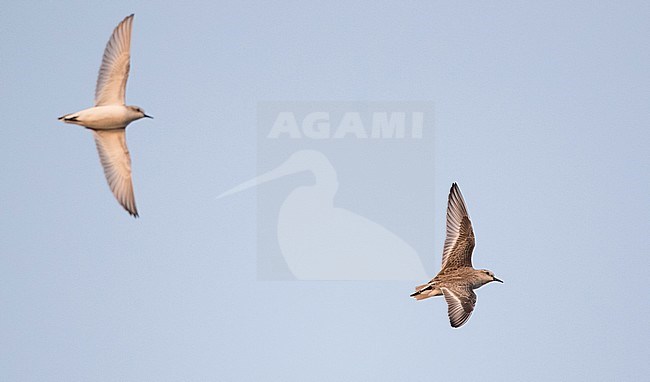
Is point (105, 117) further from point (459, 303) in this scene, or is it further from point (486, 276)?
point (486, 276)

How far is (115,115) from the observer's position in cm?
2703

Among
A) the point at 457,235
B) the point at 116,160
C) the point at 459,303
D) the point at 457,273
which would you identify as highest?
the point at 116,160

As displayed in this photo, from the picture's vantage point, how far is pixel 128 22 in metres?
27.0

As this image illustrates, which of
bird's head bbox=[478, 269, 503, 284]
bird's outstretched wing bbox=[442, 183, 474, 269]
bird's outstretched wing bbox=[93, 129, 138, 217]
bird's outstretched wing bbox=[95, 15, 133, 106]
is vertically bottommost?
bird's head bbox=[478, 269, 503, 284]

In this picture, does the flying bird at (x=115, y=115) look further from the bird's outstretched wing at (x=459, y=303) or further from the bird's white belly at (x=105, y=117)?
the bird's outstretched wing at (x=459, y=303)

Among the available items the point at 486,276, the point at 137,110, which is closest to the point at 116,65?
the point at 137,110

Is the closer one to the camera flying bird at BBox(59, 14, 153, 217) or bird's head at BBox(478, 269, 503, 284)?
flying bird at BBox(59, 14, 153, 217)

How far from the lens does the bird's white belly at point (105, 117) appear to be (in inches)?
1057

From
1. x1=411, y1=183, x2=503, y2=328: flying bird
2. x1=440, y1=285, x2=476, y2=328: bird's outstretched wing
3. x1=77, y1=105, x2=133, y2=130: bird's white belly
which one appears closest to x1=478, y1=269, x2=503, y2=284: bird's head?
x1=411, y1=183, x2=503, y2=328: flying bird

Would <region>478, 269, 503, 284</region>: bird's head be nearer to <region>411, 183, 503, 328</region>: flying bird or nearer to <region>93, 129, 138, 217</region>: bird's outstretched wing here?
<region>411, 183, 503, 328</region>: flying bird

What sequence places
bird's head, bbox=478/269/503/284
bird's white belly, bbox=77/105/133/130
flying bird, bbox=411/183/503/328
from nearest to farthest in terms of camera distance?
flying bird, bbox=411/183/503/328, bird's white belly, bbox=77/105/133/130, bird's head, bbox=478/269/503/284

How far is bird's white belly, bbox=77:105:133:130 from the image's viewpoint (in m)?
26.8

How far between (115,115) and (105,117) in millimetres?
240

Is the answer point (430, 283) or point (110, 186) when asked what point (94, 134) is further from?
point (430, 283)
